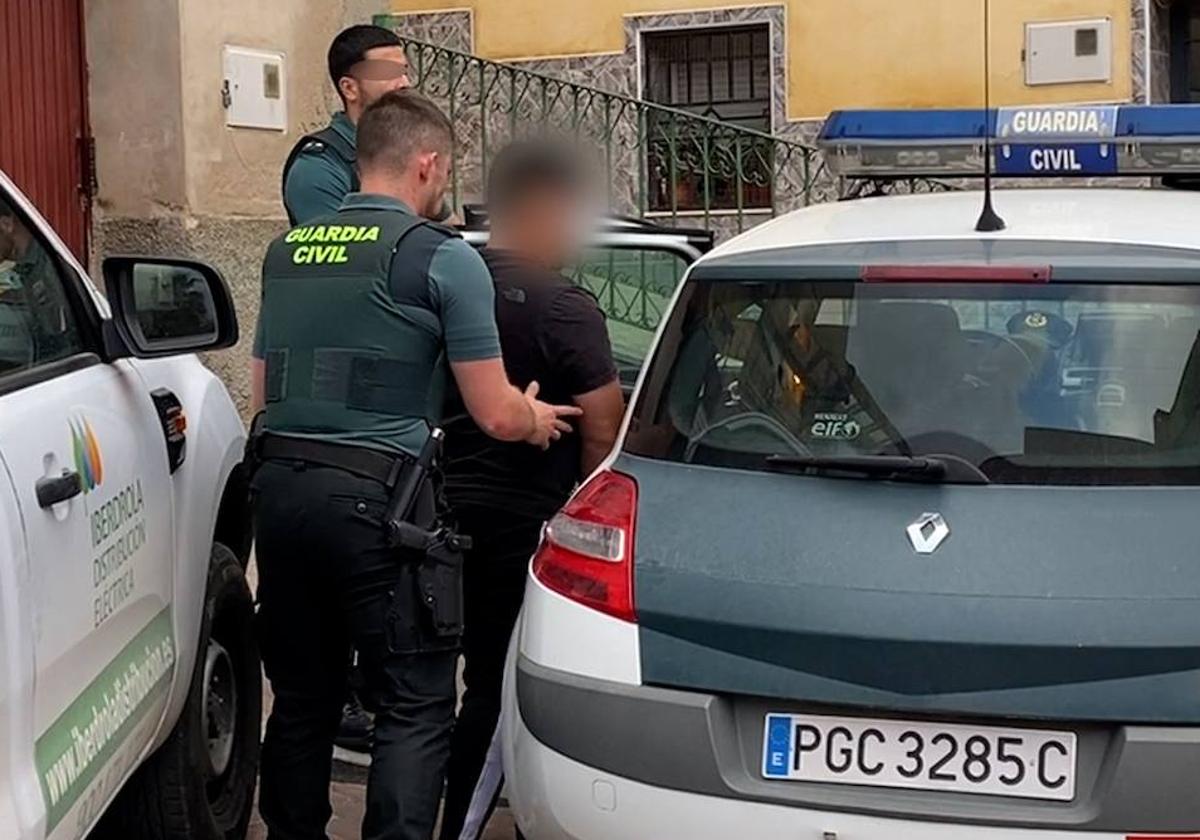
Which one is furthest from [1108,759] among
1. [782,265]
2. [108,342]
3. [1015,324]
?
[108,342]

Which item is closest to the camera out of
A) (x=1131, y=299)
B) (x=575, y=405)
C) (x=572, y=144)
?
(x=1131, y=299)

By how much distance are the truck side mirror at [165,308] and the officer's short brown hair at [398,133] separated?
0.45 metres

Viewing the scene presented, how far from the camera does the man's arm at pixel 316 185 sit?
479 centimetres

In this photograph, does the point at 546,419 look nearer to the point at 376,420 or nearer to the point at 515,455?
the point at 515,455

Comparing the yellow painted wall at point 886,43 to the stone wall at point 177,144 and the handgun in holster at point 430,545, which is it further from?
the handgun in holster at point 430,545

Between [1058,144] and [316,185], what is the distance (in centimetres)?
222

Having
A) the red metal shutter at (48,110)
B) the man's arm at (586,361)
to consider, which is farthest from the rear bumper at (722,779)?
the red metal shutter at (48,110)

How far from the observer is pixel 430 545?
3.54 m

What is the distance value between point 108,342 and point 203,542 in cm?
62

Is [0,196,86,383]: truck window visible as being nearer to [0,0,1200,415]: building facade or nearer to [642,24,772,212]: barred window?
[0,0,1200,415]: building facade

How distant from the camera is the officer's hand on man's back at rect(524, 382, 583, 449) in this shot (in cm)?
374

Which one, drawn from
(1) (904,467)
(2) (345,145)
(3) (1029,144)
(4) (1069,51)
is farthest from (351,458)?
(4) (1069,51)

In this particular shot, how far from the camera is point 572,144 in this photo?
221 inches

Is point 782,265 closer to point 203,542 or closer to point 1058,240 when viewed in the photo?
point 1058,240
